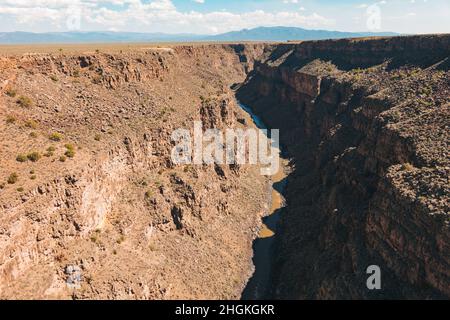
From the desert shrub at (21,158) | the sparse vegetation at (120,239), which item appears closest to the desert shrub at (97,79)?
the desert shrub at (21,158)

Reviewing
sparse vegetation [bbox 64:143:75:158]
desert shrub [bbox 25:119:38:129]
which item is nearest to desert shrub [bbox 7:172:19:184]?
sparse vegetation [bbox 64:143:75:158]

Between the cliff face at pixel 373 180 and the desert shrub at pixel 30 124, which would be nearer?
the cliff face at pixel 373 180

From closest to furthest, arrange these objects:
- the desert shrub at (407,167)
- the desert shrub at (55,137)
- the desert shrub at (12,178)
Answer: the desert shrub at (12,178), the desert shrub at (407,167), the desert shrub at (55,137)

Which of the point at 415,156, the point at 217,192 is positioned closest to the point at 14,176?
the point at 217,192

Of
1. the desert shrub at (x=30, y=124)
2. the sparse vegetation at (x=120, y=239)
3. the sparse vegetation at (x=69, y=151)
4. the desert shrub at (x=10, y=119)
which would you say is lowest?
the sparse vegetation at (x=120, y=239)

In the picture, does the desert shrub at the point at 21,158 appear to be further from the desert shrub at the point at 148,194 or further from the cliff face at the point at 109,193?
the desert shrub at the point at 148,194

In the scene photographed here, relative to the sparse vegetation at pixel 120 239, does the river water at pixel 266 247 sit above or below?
below

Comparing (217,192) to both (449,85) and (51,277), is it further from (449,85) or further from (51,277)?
(449,85)

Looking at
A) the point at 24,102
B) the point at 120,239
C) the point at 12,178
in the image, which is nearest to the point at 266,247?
the point at 120,239
